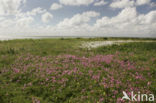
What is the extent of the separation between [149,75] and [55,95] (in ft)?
23.9

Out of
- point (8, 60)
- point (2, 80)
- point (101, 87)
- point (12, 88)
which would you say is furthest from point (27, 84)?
point (8, 60)

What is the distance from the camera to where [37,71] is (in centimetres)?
950

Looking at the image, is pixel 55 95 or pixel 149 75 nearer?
pixel 55 95

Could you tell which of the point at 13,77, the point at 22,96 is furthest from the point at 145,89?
the point at 13,77

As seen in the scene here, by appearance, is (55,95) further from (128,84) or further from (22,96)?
(128,84)

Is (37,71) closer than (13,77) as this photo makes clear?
No

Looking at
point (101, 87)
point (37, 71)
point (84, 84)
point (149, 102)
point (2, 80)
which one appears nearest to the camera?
point (149, 102)

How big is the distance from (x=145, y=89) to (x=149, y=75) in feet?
8.44

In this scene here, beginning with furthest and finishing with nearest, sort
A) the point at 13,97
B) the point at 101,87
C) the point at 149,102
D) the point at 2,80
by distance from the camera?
the point at 2,80 < the point at 101,87 < the point at 13,97 < the point at 149,102

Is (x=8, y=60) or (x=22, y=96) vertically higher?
(x=8, y=60)

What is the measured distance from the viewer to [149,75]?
8469 mm

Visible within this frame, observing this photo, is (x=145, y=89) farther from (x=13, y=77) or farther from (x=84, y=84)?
(x=13, y=77)

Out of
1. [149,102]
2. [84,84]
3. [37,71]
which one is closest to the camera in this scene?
[149,102]

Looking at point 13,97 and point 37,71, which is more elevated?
point 37,71
